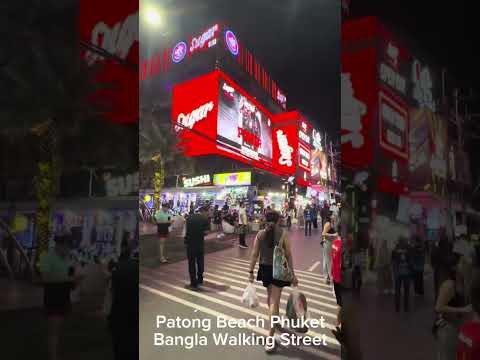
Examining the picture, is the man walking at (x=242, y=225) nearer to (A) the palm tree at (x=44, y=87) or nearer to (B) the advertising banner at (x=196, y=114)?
(B) the advertising banner at (x=196, y=114)

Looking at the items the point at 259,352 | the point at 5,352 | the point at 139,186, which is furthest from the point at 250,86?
the point at 5,352

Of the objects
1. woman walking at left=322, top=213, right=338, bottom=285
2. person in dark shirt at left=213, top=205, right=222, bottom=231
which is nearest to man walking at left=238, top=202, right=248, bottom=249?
person in dark shirt at left=213, top=205, right=222, bottom=231

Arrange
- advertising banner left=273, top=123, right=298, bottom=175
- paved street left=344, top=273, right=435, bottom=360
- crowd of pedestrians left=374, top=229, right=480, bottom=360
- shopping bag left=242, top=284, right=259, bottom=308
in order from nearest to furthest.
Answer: crowd of pedestrians left=374, top=229, right=480, bottom=360
paved street left=344, top=273, right=435, bottom=360
shopping bag left=242, top=284, right=259, bottom=308
advertising banner left=273, top=123, right=298, bottom=175

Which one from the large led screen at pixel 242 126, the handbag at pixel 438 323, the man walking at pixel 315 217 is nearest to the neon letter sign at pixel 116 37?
the large led screen at pixel 242 126

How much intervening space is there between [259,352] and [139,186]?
1868 millimetres

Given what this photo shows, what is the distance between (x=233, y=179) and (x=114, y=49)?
5.75 feet

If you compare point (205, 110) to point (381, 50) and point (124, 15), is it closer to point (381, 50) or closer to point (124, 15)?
point (124, 15)

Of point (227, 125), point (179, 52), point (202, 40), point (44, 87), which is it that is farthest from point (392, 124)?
point (44, 87)

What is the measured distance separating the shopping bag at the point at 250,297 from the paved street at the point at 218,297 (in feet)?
0.15

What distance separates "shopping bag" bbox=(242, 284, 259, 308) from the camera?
3.14m

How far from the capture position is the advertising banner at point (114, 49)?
3340 mm

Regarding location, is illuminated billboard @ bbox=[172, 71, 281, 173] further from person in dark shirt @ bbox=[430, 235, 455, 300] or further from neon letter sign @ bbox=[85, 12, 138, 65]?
person in dark shirt @ bbox=[430, 235, 455, 300]

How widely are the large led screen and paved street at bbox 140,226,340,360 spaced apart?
943mm

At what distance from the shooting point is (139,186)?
3270 mm
